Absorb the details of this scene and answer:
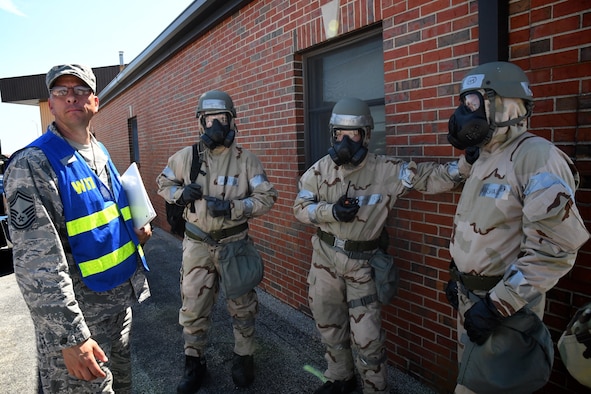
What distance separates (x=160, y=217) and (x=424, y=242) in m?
7.50

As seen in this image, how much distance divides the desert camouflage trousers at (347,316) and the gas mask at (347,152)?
63cm

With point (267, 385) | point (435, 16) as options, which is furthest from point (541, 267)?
point (267, 385)

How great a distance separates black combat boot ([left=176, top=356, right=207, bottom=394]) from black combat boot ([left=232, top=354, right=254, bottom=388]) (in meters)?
0.25

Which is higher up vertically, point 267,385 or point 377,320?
point 377,320

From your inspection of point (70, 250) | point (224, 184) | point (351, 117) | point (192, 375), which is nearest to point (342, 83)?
point (351, 117)

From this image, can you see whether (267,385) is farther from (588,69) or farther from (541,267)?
(588,69)

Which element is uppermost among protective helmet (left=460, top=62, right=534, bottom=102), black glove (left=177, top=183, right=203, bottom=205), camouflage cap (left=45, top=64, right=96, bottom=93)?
camouflage cap (left=45, top=64, right=96, bottom=93)

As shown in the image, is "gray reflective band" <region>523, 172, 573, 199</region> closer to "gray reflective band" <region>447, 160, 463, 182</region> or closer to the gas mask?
"gray reflective band" <region>447, 160, 463, 182</region>

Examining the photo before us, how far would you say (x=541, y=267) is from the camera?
5.33ft

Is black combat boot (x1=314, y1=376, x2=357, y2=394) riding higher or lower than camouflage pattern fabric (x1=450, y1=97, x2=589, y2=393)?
lower

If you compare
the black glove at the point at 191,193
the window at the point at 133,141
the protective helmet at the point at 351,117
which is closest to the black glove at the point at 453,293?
the protective helmet at the point at 351,117

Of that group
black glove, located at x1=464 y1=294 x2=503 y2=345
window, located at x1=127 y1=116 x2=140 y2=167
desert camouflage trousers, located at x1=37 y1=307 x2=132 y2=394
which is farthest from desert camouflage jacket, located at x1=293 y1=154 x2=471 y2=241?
window, located at x1=127 y1=116 x2=140 y2=167

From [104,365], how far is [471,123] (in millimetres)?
2250

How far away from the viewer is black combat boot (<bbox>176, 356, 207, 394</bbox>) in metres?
2.98
